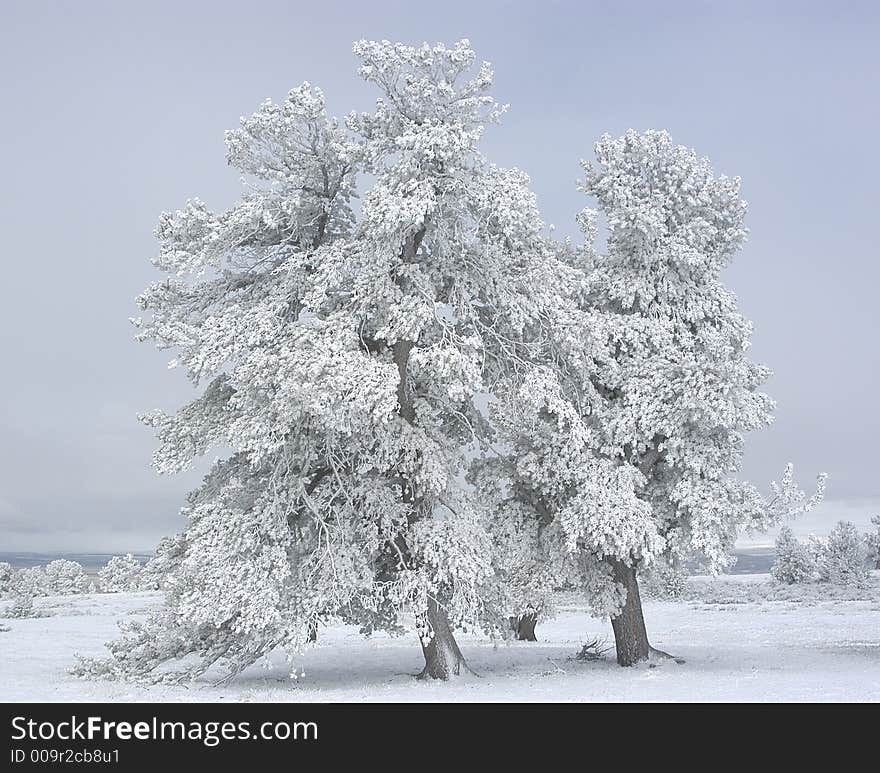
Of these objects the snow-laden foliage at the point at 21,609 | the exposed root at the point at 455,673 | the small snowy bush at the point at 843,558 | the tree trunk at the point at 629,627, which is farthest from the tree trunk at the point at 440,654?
the small snowy bush at the point at 843,558

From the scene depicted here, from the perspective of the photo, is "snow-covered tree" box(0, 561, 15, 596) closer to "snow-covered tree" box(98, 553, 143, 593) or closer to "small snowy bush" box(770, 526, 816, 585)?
→ "snow-covered tree" box(98, 553, 143, 593)

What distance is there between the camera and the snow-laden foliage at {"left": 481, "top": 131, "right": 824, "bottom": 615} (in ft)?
63.6

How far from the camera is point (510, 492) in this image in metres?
21.9

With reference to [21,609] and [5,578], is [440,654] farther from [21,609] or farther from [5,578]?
[5,578]

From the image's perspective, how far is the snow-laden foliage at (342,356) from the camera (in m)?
17.0

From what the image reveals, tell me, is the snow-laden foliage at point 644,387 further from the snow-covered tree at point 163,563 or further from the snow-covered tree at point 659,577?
the snow-covered tree at point 163,563

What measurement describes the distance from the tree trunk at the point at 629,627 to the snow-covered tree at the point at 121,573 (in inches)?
429

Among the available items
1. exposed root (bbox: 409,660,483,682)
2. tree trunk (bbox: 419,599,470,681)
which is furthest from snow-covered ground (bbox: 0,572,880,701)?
tree trunk (bbox: 419,599,470,681)

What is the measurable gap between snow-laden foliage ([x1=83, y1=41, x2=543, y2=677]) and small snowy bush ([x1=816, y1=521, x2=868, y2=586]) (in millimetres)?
43255

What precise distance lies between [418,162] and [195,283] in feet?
18.3

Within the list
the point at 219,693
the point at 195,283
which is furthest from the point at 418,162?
the point at 219,693

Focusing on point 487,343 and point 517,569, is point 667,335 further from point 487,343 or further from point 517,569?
point 517,569

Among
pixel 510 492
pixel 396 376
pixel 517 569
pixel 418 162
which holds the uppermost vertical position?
pixel 418 162
